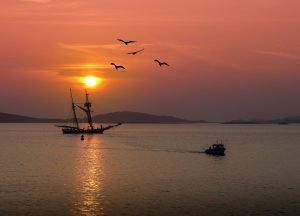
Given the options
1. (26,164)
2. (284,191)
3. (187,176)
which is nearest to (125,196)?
(284,191)

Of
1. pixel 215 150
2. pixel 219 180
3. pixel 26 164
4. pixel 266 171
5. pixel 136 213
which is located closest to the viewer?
pixel 136 213

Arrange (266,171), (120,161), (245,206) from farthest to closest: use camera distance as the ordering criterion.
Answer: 1. (120,161)
2. (266,171)
3. (245,206)

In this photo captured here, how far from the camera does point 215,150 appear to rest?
148750 mm

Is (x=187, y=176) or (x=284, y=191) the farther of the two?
(x=187, y=176)

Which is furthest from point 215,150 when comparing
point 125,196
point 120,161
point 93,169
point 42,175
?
point 125,196

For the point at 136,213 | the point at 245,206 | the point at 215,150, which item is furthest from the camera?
the point at 215,150

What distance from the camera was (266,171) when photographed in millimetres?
112438

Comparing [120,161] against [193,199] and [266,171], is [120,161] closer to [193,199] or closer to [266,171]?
[266,171]

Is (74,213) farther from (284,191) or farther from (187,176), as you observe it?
(187,176)

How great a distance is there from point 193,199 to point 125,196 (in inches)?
353

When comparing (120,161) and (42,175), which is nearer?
(42,175)

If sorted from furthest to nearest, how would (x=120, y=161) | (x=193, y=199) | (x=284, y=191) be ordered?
(x=120, y=161) → (x=284, y=191) → (x=193, y=199)

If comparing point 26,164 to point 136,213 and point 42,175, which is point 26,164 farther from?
point 136,213

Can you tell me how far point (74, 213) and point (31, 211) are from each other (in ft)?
15.9
